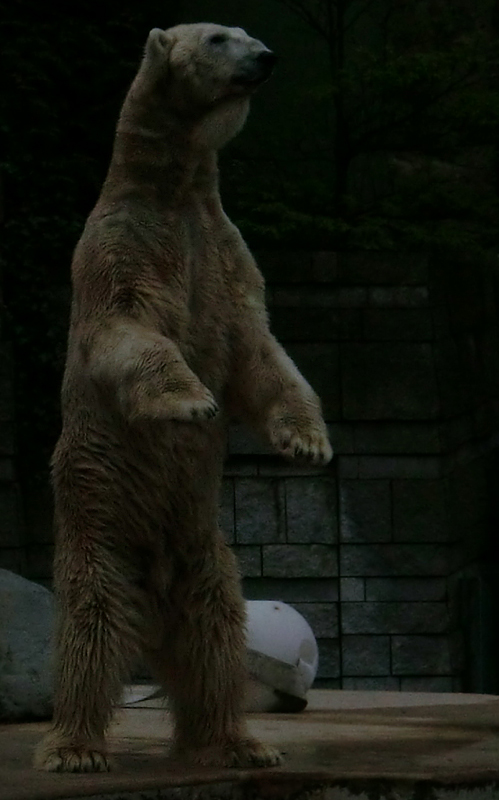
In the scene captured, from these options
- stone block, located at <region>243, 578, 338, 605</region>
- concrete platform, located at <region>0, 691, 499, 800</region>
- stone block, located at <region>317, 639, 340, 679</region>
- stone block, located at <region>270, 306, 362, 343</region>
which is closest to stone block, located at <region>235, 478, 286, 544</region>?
stone block, located at <region>243, 578, 338, 605</region>

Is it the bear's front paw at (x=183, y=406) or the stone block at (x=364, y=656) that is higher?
the bear's front paw at (x=183, y=406)

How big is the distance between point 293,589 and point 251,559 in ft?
0.88

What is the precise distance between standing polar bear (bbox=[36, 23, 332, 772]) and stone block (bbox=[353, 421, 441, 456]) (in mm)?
3524

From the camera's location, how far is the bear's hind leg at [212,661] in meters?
3.63

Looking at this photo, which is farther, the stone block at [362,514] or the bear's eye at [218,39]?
the stone block at [362,514]

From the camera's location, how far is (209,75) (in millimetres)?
3627

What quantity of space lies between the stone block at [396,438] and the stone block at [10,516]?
1753 millimetres

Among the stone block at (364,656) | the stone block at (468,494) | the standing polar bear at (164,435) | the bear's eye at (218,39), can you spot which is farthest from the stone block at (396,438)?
the bear's eye at (218,39)

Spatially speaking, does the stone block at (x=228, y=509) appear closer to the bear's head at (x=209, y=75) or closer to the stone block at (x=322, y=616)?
the stone block at (x=322, y=616)

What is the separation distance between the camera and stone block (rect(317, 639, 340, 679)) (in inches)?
281

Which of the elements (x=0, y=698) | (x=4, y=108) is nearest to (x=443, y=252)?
(x=4, y=108)

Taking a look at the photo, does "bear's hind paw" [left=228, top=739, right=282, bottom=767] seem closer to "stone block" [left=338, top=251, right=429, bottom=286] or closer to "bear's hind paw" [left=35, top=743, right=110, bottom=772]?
"bear's hind paw" [left=35, top=743, right=110, bottom=772]

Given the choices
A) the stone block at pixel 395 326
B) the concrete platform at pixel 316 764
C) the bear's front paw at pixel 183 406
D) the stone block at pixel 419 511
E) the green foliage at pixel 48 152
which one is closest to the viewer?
the bear's front paw at pixel 183 406

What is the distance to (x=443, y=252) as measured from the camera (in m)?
7.82
